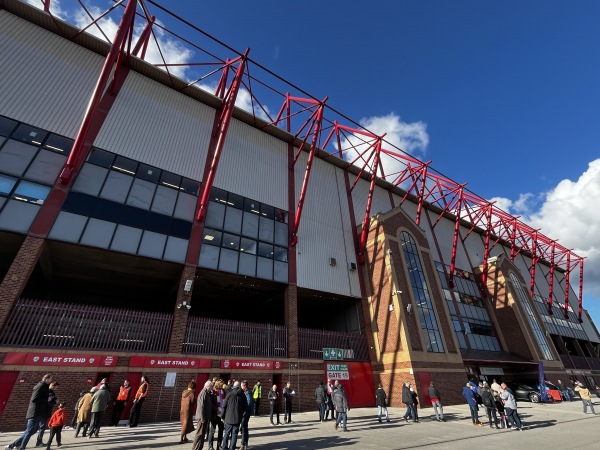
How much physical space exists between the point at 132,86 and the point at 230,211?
1111 cm

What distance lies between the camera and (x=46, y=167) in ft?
54.2

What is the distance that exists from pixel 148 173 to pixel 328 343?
55.0 feet

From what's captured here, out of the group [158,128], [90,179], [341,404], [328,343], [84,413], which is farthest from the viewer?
[328,343]

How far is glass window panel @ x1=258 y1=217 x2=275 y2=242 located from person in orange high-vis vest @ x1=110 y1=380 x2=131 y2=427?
1220cm

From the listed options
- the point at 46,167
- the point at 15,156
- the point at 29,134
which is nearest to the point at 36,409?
the point at 46,167

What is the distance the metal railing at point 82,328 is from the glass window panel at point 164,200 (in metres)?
6.36

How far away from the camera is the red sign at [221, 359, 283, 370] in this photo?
1734 cm

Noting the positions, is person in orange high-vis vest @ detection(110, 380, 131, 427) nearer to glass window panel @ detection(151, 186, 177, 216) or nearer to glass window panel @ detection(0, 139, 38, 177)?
glass window panel @ detection(151, 186, 177, 216)

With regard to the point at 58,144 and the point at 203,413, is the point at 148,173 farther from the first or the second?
the point at 203,413

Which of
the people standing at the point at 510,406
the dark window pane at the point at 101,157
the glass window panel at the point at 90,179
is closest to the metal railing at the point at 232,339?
the glass window panel at the point at 90,179

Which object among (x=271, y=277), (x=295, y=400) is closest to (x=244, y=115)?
(x=271, y=277)

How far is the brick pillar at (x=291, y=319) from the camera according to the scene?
20.0m

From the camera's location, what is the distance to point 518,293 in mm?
37719

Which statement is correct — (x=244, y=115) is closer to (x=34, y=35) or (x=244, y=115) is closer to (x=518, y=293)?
(x=34, y=35)
